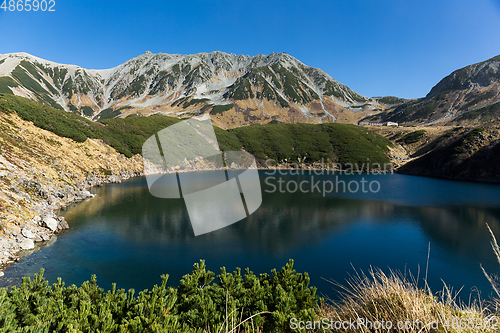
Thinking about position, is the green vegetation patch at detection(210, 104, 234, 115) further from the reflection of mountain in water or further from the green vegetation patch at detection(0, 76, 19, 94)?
the reflection of mountain in water

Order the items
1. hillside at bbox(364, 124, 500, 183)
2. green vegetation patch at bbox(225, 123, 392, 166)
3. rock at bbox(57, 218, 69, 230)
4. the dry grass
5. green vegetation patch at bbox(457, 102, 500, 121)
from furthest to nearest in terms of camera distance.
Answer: green vegetation patch at bbox(457, 102, 500, 121) → green vegetation patch at bbox(225, 123, 392, 166) → hillside at bbox(364, 124, 500, 183) → rock at bbox(57, 218, 69, 230) → the dry grass

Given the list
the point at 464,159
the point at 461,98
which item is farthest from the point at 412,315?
the point at 461,98

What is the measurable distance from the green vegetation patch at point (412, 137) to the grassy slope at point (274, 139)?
8.36 m

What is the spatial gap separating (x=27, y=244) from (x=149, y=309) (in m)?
17.3

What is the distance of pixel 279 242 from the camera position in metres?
20.8

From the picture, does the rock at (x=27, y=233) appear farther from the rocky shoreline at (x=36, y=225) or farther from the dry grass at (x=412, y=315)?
the dry grass at (x=412, y=315)

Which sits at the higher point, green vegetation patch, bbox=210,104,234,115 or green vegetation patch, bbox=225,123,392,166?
green vegetation patch, bbox=210,104,234,115

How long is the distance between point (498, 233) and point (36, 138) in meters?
60.6

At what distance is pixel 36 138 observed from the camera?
37.3 metres

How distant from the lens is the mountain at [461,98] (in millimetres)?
145500

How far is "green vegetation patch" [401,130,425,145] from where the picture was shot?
98.8 metres

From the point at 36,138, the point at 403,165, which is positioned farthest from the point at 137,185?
the point at 403,165

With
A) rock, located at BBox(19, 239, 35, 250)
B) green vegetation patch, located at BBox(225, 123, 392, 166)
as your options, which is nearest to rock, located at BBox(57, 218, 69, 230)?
rock, located at BBox(19, 239, 35, 250)

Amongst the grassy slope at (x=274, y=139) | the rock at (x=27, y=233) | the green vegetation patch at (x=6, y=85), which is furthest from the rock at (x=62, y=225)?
the green vegetation patch at (x=6, y=85)
